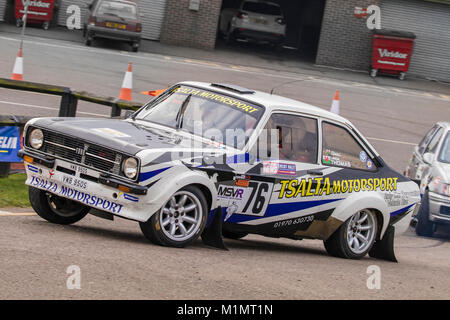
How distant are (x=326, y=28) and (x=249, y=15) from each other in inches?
121

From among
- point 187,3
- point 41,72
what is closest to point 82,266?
point 41,72

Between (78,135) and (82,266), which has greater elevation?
(78,135)

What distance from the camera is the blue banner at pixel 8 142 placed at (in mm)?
10562

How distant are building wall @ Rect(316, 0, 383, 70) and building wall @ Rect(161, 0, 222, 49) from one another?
4.35 metres

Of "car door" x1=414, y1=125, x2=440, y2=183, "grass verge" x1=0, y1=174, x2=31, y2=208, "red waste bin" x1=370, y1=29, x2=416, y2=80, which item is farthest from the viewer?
"red waste bin" x1=370, y1=29, x2=416, y2=80

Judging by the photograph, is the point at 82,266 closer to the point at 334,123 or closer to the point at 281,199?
the point at 281,199

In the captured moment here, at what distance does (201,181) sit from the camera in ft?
24.7

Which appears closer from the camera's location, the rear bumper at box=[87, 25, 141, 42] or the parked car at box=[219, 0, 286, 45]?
the rear bumper at box=[87, 25, 141, 42]

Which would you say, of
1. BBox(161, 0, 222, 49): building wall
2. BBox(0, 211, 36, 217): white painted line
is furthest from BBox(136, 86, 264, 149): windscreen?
BBox(161, 0, 222, 49): building wall

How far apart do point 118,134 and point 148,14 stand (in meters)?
25.0

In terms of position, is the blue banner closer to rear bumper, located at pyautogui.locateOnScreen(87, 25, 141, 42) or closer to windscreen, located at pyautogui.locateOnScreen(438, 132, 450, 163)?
windscreen, located at pyautogui.locateOnScreen(438, 132, 450, 163)

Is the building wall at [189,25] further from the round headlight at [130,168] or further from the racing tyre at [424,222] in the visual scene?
the round headlight at [130,168]

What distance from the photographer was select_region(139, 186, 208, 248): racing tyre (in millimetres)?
7413

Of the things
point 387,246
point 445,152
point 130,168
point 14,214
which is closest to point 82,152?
point 130,168
